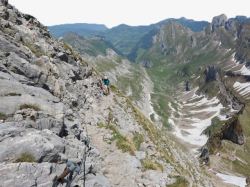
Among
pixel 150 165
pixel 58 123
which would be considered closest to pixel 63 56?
pixel 58 123

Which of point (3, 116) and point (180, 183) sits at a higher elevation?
point (3, 116)

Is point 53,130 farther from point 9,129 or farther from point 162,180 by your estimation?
point 162,180

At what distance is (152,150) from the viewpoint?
177 ft

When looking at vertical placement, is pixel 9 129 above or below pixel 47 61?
below

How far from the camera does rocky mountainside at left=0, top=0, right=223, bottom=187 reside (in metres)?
34.4

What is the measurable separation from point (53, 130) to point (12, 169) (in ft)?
31.3

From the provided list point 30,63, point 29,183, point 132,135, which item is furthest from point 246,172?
point 29,183

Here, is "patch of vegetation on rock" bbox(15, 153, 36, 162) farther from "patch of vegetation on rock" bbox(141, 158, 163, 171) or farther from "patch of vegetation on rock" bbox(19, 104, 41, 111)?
"patch of vegetation on rock" bbox(141, 158, 163, 171)

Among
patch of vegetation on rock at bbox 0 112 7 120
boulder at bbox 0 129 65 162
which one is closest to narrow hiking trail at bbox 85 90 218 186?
boulder at bbox 0 129 65 162

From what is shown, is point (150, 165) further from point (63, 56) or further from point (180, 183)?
point (63, 56)

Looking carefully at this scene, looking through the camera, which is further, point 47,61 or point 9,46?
point 47,61

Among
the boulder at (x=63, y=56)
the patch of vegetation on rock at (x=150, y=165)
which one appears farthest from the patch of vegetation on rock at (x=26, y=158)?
the boulder at (x=63, y=56)

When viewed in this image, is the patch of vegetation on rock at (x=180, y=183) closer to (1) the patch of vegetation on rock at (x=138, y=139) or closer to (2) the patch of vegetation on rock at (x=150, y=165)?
(2) the patch of vegetation on rock at (x=150, y=165)

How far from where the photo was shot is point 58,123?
138 ft
